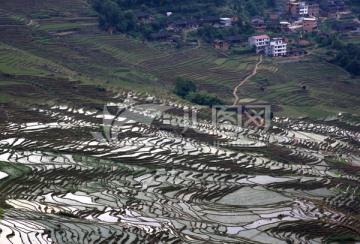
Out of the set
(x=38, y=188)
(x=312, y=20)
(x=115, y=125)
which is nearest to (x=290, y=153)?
(x=115, y=125)

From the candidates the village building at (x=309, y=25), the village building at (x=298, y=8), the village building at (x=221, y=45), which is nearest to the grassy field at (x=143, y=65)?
the village building at (x=221, y=45)

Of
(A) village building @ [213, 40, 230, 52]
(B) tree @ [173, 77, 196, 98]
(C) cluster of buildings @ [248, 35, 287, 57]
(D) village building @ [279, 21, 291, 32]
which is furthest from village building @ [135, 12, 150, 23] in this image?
(B) tree @ [173, 77, 196, 98]

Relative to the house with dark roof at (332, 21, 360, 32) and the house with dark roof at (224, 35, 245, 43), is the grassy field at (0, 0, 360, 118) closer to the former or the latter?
the house with dark roof at (224, 35, 245, 43)

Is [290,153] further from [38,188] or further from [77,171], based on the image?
[38,188]

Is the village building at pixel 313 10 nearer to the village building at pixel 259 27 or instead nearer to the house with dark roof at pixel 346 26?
the house with dark roof at pixel 346 26

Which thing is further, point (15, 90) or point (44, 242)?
point (15, 90)

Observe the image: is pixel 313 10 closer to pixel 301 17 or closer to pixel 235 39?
pixel 301 17

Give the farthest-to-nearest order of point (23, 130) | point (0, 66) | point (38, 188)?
point (0, 66) < point (23, 130) < point (38, 188)

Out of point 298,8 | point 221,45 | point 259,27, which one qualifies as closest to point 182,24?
point 221,45
